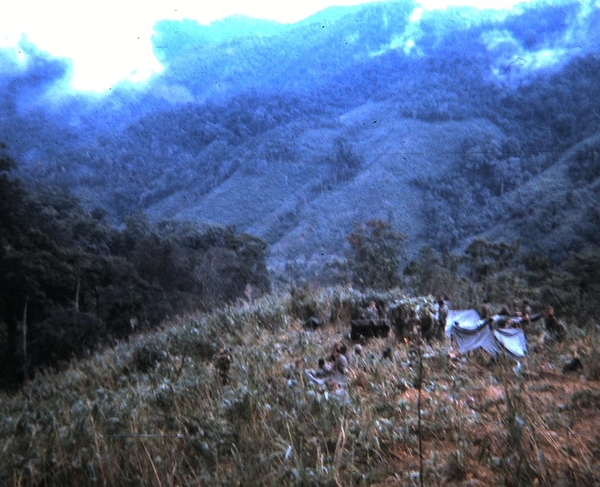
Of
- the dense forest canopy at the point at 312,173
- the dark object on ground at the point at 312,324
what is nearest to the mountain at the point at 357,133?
the dense forest canopy at the point at 312,173

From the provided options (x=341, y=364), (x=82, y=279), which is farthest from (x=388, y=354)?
(x=82, y=279)

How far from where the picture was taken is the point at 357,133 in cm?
4981

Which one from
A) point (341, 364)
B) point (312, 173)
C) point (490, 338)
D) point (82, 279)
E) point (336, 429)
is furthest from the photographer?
point (312, 173)

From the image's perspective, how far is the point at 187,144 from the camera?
47312mm

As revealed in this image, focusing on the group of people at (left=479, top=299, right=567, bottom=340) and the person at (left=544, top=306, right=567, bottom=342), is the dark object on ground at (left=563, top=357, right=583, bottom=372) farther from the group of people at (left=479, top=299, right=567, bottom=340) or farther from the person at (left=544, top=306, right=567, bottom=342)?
the person at (left=544, top=306, right=567, bottom=342)

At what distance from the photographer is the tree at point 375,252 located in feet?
62.4

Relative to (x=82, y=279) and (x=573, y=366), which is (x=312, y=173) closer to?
(x=82, y=279)

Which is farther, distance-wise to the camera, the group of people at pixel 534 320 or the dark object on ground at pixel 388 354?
the group of people at pixel 534 320

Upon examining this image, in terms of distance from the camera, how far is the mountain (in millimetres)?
31797

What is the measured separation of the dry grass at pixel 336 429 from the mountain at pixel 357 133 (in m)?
20.0

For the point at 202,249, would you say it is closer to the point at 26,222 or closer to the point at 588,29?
the point at 26,222

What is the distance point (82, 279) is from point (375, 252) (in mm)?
10339

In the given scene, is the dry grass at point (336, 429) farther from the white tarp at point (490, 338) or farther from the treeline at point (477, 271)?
the treeline at point (477, 271)

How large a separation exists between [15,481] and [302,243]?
100.0 ft
